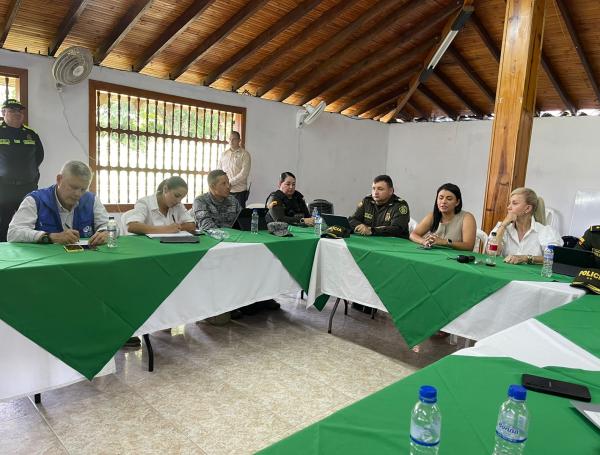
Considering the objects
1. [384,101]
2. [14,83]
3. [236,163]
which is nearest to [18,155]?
[14,83]

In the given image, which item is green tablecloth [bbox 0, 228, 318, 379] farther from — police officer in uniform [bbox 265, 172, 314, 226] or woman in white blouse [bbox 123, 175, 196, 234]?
police officer in uniform [bbox 265, 172, 314, 226]

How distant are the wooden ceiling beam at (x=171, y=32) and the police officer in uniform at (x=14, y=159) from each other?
1.51 metres

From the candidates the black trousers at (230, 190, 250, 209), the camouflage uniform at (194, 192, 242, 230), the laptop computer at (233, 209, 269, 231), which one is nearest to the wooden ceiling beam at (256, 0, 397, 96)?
the black trousers at (230, 190, 250, 209)

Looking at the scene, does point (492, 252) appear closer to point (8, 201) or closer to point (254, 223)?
point (254, 223)

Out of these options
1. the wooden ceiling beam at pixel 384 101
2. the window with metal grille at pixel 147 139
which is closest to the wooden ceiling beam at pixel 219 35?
the window with metal grille at pixel 147 139

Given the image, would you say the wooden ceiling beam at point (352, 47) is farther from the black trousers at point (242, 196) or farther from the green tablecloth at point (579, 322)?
the green tablecloth at point (579, 322)

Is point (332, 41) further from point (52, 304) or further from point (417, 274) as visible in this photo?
point (52, 304)

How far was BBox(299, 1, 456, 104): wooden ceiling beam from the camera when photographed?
5765 mm

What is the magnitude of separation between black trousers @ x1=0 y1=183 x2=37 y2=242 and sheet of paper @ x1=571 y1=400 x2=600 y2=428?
14.5 ft

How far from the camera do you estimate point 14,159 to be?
3.95 meters

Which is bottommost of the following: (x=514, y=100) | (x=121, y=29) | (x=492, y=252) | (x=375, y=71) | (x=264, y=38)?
(x=492, y=252)

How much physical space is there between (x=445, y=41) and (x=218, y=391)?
5333 millimetres

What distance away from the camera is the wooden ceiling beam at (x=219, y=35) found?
4540 millimetres

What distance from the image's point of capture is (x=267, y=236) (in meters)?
3.19
